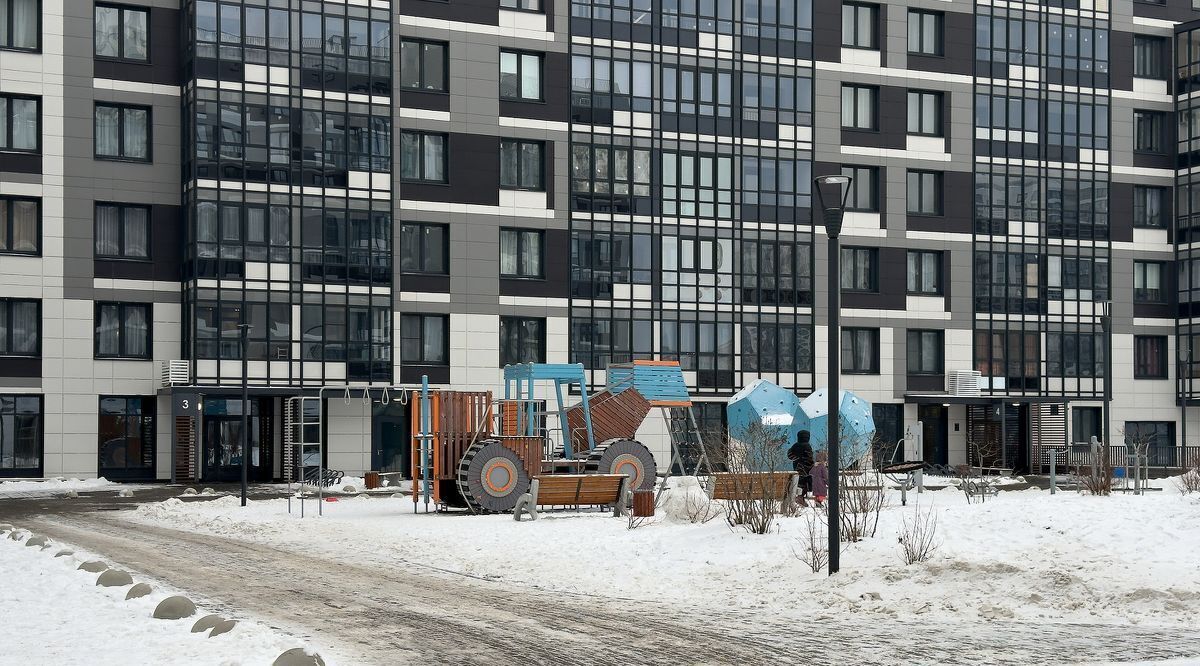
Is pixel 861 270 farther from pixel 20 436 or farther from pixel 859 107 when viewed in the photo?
pixel 20 436

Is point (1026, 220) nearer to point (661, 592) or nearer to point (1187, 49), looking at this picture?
point (1187, 49)

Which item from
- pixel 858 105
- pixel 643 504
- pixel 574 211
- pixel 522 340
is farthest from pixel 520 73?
pixel 643 504

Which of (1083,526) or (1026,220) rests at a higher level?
(1026,220)

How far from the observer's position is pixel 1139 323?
57.8 metres

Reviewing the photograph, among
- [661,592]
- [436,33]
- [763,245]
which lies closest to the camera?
[661,592]

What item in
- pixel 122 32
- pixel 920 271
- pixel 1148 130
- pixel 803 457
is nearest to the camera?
pixel 803 457

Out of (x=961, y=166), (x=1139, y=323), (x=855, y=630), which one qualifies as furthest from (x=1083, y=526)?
(x=1139, y=323)

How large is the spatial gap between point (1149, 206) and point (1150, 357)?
630cm

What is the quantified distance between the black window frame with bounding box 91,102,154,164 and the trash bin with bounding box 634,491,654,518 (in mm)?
28210

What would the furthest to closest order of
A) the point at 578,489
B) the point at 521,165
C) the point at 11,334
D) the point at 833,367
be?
the point at 521,165
the point at 11,334
the point at 578,489
the point at 833,367


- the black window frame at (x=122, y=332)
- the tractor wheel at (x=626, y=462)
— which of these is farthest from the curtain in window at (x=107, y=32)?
the tractor wheel at (x=626, y=462)

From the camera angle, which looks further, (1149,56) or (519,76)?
(1149,56)

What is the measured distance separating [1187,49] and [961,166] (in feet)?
38.9

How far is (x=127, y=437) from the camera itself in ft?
149
